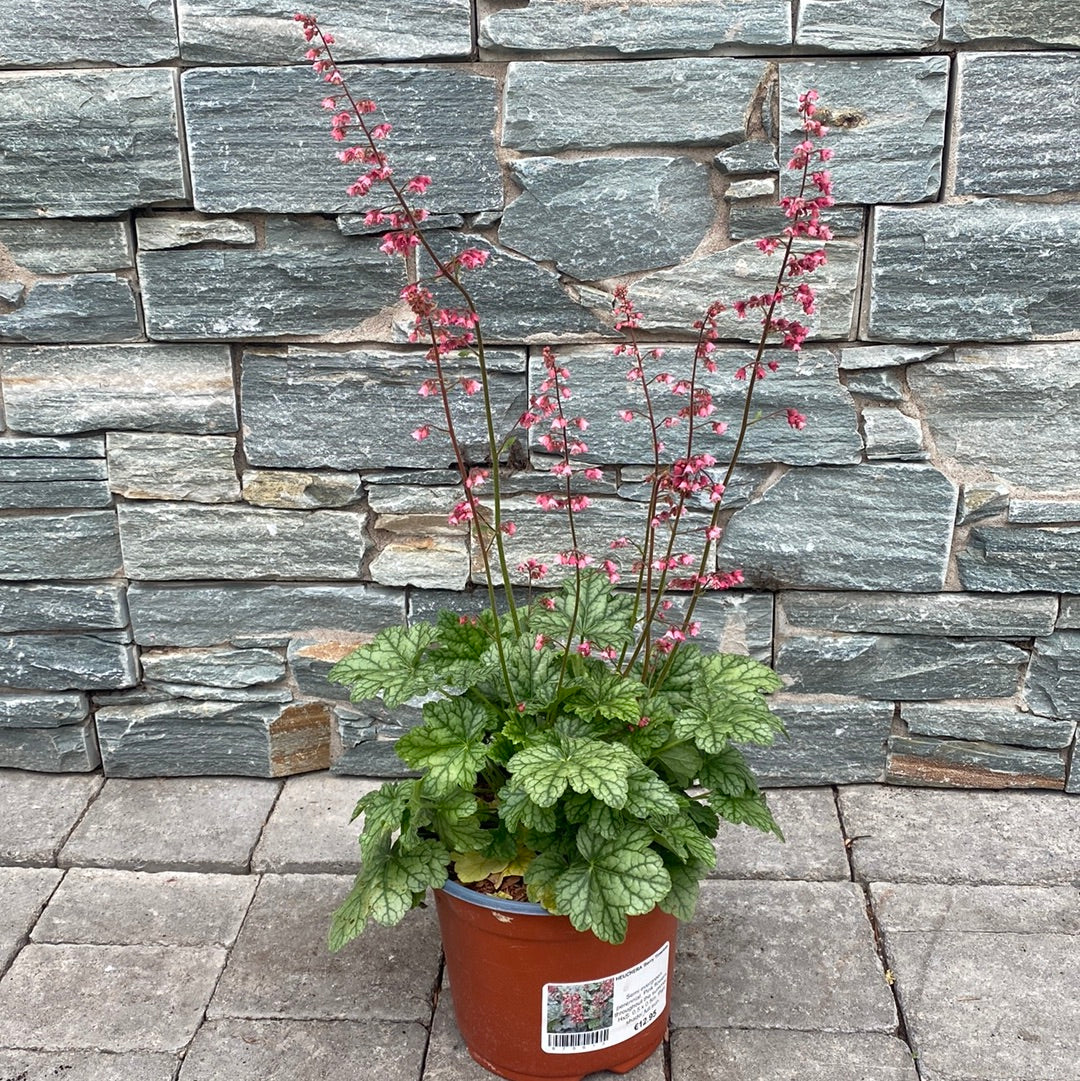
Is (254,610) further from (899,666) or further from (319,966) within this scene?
(899,666)

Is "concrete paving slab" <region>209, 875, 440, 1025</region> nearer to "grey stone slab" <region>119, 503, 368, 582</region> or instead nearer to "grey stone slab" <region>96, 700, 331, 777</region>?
"grey stone slab" <region>96, 700, 331, 777</region>

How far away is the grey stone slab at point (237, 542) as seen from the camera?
2.48 metres

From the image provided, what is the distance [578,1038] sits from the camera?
6.08 ft

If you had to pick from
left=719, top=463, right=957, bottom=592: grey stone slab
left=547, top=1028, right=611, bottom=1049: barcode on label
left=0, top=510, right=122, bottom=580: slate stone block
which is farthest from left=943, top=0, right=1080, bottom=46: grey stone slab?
left=0, top=510, right=122, bottom=580: slate stone block

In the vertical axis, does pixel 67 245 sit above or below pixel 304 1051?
above

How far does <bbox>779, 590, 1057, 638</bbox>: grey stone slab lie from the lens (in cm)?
246

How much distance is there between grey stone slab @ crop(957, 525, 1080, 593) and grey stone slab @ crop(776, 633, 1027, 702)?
0.52 ft

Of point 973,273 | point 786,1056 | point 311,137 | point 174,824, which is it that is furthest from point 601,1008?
point 311,137

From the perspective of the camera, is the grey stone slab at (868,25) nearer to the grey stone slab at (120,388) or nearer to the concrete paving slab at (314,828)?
the grey stone slab at (120,388)

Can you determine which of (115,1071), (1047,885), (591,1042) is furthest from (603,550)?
(115,1071)

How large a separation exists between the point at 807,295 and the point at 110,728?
6.30ft

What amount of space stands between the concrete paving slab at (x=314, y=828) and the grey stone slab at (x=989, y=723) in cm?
128

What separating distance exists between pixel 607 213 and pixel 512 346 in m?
0.32

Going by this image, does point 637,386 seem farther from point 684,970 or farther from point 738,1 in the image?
point 684,970
